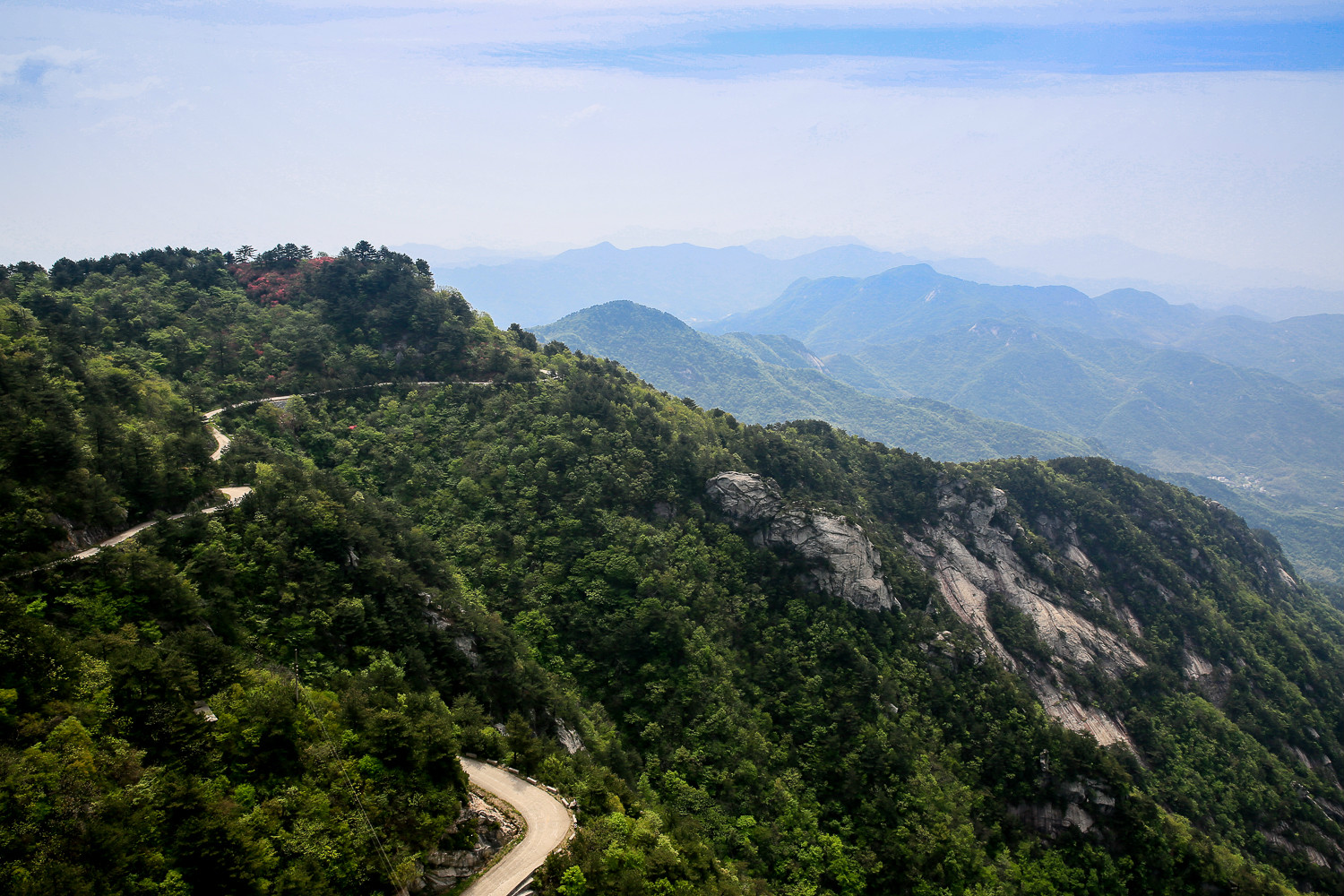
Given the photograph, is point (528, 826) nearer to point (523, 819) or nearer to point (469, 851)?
point (523, 819)

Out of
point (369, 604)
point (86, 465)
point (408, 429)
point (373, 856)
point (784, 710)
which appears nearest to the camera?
point (373, 856)

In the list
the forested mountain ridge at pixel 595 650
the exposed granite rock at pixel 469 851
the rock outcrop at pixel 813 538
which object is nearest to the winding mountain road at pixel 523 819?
the exposed granite rock at pixel 469 851

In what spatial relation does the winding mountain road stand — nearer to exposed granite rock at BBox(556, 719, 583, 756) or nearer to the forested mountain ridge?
the forested mountain ridge

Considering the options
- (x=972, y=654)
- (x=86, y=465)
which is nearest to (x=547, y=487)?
(x=86, y=465)

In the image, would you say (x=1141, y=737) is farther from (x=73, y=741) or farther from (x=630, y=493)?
(x=73, y=741)

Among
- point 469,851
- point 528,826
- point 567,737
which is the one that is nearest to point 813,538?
point 567,737

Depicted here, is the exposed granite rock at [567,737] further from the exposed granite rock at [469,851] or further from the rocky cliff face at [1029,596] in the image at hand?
the rocky cliff face at [1029,596]

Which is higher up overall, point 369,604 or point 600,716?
point 369,604
